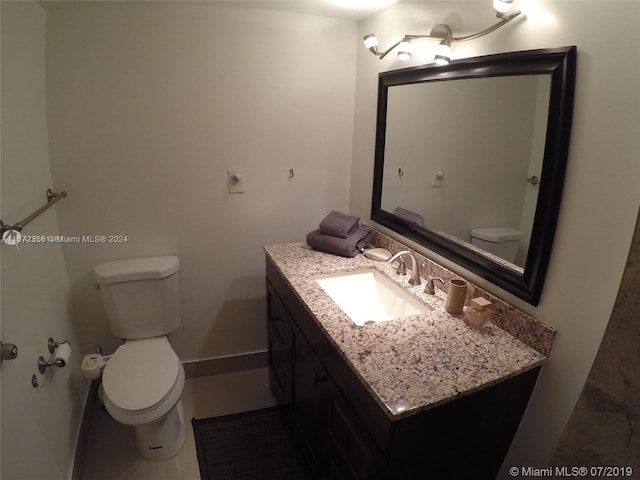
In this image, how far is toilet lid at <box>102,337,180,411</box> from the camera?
148 cm

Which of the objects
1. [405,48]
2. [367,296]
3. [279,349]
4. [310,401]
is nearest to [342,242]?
[367,296]

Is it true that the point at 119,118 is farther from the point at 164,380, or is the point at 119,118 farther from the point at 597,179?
the point at 597,179

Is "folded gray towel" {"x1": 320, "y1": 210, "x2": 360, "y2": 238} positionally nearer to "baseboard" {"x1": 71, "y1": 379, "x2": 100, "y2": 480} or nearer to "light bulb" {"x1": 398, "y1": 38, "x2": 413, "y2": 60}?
"light bulb" {"x1": 398, "y1": 38, "x2": 413, "y2": 60}

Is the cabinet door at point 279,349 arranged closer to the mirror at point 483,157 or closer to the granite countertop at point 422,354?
the granite countertop at point 422,354

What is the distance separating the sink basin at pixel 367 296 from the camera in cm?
150

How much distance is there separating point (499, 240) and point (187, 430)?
177 centimetres

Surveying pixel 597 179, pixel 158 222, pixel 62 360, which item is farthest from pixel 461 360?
pixel 158 222

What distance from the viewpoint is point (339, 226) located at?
1.80 meters

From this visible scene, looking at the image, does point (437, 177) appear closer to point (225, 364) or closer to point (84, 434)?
point (225, 364)

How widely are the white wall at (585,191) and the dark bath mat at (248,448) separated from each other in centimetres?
100

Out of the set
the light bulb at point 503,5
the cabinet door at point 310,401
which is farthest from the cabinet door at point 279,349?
the light bulb at point 503,5

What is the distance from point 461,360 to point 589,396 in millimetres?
320

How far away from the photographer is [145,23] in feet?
5.35

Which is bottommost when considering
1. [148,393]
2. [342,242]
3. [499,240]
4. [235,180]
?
[148,393]
